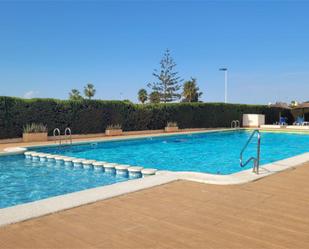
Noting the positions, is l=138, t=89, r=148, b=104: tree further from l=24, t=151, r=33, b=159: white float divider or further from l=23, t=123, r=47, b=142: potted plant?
l=24, t=151, r=33, b=159: white float divider

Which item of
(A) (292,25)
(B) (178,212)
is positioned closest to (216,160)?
(B) (178,212)

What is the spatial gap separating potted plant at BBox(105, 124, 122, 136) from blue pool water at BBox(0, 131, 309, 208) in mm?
2206

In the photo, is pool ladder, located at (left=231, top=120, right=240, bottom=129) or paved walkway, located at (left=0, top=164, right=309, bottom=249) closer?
paved walkway, located at (left=0, top=164, right=309, bottom=249)

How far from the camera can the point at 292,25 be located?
72.4 ft

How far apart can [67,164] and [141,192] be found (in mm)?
5161

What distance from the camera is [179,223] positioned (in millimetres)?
3922

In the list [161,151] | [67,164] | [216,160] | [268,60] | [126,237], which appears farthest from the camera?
[268,60]

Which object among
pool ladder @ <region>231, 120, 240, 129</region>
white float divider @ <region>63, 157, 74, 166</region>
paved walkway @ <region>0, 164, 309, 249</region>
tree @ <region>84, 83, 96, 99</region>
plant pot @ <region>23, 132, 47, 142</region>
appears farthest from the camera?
tree @ <region>84, 83, 96, 99</region>

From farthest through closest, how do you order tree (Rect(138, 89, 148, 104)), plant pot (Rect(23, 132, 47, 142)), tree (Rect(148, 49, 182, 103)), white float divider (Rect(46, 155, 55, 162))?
tree (Rect(138, 89, 148, 104)) < tree (Rect(148, 49, 182, 103)) < plant pot (Rect(23, 132, 47, 142)) < white float divider (Rect(46, 155, 55, 162))

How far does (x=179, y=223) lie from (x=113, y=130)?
15.2 meters

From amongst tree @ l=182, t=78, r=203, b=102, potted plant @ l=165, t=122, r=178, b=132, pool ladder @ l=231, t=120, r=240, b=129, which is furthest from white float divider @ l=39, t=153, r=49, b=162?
tree @ l=182, t=78, r=203, b=102

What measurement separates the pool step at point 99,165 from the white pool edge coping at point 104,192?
1211 millimetres

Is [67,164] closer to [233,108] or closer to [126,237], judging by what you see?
[126,237]

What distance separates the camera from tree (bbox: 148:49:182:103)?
45906mm
